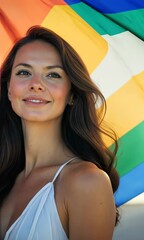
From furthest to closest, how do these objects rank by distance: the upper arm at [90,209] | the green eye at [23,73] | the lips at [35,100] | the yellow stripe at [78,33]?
the yellow stripe at [78,33] < the green eye at [23,73] < the lips at [35,100] < the upper arm at [90,209]

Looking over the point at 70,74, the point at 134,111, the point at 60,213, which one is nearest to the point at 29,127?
the point at 70,74

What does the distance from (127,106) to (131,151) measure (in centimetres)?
29

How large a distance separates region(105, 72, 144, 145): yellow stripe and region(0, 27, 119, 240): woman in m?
0.64

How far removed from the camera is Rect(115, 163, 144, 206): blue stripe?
3379 mm

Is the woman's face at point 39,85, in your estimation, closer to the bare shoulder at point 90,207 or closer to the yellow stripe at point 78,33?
the bare shoulder at point 90,207

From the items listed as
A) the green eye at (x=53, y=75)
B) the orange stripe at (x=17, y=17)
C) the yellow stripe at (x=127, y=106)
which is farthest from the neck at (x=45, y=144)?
the orange stripe at (x=17, y=17)

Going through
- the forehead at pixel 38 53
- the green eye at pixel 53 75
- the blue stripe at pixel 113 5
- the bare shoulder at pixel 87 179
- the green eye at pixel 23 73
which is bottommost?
the bare shoulder at pixel 87 179

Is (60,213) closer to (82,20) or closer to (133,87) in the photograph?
(133,87)

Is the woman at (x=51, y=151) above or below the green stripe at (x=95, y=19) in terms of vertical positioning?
below

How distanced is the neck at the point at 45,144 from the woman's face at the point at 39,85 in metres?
0.09

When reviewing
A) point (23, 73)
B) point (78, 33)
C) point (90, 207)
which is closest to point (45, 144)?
point (23, 73)

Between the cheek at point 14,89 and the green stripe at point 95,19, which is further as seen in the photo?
the green stripe at point 95,19

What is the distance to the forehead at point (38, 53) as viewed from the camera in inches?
102

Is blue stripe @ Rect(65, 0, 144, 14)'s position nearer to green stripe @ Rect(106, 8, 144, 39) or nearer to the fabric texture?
green stripe @ Rect(106, 8, 144, 39)
